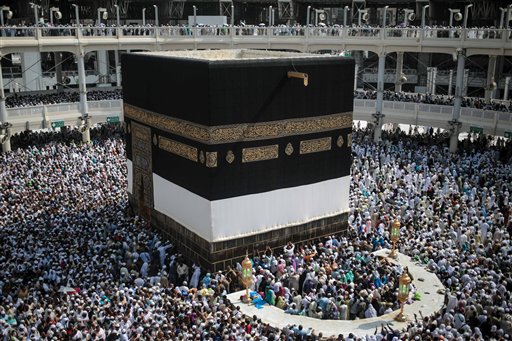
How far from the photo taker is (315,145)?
15977 mm

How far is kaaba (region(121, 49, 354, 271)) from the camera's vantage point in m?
14.5

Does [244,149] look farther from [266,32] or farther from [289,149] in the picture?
[266,32]

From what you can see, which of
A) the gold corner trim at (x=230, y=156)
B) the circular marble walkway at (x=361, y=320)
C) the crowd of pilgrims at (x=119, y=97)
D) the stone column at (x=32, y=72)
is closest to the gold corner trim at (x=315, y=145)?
the gold corner trim at (x=230, y=156)

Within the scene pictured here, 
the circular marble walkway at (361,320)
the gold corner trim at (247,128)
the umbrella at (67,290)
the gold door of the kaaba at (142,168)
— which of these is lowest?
the circular marble walkway at (361,320)

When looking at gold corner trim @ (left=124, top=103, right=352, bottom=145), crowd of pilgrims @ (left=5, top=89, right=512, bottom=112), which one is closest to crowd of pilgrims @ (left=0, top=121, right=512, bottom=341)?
gold corner trim @ (left=124, top=103, right=352, bottom=145)

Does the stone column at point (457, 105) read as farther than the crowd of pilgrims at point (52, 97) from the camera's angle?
No

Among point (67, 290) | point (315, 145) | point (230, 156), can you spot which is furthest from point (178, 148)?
point (67, 290)

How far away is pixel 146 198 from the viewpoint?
58.9 ft

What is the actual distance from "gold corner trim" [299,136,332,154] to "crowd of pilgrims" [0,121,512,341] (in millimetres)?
2541

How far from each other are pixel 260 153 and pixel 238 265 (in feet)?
9.95

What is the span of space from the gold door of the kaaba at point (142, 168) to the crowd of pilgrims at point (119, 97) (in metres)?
10.3

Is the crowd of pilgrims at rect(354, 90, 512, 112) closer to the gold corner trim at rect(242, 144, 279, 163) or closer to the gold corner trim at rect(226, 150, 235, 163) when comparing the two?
the gold corner trim at rect(242, 144, 279, 163)

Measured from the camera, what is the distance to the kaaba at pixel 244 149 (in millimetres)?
14453

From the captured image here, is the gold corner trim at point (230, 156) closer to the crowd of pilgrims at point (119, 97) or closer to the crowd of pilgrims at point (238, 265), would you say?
the crowd of pilgrims at point (238, 265)
